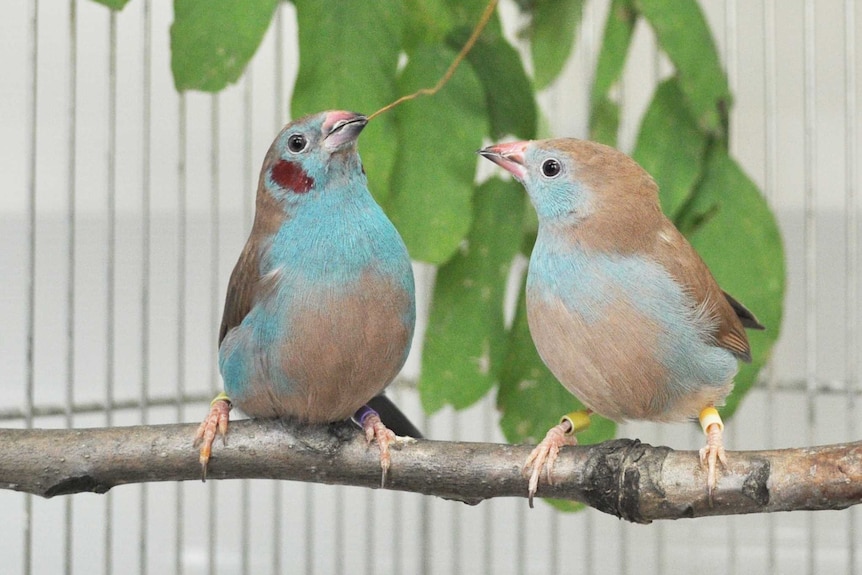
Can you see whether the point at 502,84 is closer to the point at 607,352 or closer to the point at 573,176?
the point at 573,176

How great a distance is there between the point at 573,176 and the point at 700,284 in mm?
206

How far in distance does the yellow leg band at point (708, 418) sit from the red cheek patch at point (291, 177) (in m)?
0.51

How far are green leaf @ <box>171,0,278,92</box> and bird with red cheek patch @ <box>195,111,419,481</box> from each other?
20 cm

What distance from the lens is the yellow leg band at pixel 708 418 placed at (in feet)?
3.72

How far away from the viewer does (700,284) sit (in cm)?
118

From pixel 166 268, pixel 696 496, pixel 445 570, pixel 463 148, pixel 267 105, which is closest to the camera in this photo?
pixel 696 496

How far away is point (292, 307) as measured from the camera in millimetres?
1114

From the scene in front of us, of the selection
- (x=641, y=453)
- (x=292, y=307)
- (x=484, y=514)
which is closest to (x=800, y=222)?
(x=484, y=514)

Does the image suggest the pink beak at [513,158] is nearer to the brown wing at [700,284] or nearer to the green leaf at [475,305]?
the brown wing at [700,284]

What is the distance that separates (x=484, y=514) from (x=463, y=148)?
1.39 metres

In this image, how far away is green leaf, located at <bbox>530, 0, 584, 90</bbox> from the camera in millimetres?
1953

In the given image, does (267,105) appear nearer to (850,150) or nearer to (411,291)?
(850,150)

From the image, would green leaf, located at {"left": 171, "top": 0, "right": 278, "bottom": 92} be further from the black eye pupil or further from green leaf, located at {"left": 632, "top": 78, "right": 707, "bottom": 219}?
green leaf, located at {"left": 632, "top": 78, "right": 707, "bottom": 219}

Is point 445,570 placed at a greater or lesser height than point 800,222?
lesser
